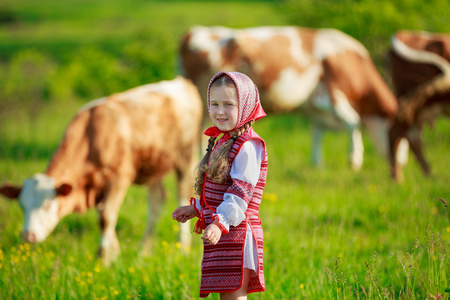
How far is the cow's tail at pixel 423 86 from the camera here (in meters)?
7.31

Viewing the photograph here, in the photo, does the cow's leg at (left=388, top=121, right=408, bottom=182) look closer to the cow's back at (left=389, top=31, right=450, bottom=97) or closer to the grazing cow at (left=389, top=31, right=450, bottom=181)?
the grazing cow at (left=389, top=31, right=450, bottom=181)

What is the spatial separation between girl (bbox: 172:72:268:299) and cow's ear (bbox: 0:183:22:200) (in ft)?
8.41

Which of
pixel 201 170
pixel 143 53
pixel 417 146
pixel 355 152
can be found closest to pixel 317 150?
pixel 355 152

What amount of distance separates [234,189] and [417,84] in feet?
22.0

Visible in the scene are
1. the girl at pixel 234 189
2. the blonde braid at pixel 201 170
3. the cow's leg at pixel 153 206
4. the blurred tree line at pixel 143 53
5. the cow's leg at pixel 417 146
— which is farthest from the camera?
the blurred tree line at pixel 143 53

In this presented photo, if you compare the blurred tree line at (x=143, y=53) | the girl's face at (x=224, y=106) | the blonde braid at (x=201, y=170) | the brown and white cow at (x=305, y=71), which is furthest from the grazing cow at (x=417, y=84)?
the girl's face at (x=224, y=106)

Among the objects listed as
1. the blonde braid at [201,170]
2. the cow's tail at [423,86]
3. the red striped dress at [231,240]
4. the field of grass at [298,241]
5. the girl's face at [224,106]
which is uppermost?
the cow's tail at [423,86]

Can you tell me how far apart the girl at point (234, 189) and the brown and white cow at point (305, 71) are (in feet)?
17.1

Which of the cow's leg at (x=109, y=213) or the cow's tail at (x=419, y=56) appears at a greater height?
the cow's tail at (x=419, y=56)

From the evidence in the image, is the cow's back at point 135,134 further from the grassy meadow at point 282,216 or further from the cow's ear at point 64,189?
the grassy meadow at point 282,216

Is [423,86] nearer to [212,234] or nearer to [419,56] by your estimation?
[419,56]

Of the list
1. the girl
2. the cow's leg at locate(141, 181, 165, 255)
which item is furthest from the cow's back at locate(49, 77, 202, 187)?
the girl

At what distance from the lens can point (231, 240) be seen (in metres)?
2.29

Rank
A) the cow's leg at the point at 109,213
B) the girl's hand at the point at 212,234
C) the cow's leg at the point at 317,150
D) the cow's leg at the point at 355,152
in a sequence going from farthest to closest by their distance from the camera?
the cow's leg at the point at 317,150
the cow's leg at the point at 355,152
the cow's leg at the point at 109,213
the girl's hand at the point at 212,234
